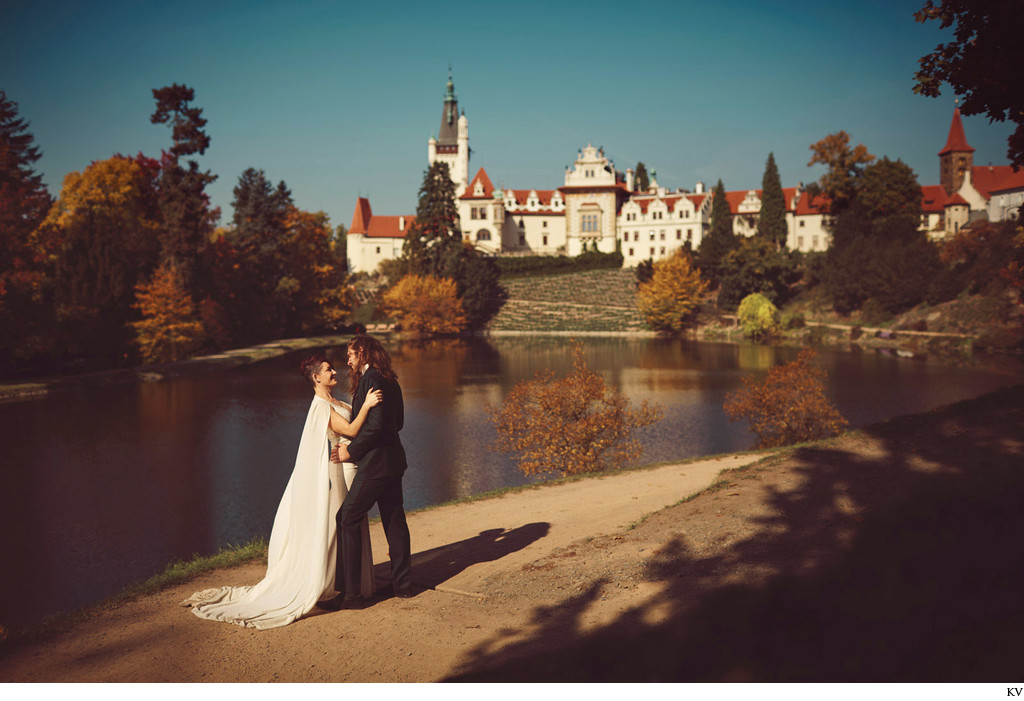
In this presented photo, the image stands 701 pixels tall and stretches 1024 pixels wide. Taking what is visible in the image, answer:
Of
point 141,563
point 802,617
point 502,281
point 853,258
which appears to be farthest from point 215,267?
point 802,617

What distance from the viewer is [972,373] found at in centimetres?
3538

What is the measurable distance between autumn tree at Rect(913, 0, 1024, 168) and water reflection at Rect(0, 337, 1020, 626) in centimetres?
1130

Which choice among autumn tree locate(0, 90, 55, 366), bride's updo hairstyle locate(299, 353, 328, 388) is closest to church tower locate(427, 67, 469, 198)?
autumn tree locate(0, 90, 55, 366)

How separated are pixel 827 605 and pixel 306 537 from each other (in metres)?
4.06

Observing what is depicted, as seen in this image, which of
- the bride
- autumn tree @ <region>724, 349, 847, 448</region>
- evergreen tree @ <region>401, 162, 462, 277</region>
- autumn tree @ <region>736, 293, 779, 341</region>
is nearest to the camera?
the bride

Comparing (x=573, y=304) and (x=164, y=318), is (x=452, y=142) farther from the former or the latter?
(x=164, y=318)

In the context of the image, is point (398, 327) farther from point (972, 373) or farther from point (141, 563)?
point (141, 563)

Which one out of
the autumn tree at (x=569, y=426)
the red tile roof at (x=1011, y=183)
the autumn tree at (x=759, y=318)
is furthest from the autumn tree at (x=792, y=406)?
the red tile roof at (x=1011, y=183)

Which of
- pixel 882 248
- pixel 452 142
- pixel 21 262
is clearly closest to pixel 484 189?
pixel 452 142

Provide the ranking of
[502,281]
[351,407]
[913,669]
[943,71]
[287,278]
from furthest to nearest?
[502,281], [287,278], [943,71], [351,407], [913,669]

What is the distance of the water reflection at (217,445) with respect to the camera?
13430 millimetres

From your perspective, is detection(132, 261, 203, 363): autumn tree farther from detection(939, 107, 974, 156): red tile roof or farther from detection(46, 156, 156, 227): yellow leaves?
detection(939, 107, 974, 156): red tile roof

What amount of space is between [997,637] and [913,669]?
0.58 metres

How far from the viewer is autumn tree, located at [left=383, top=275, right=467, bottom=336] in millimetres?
63750
